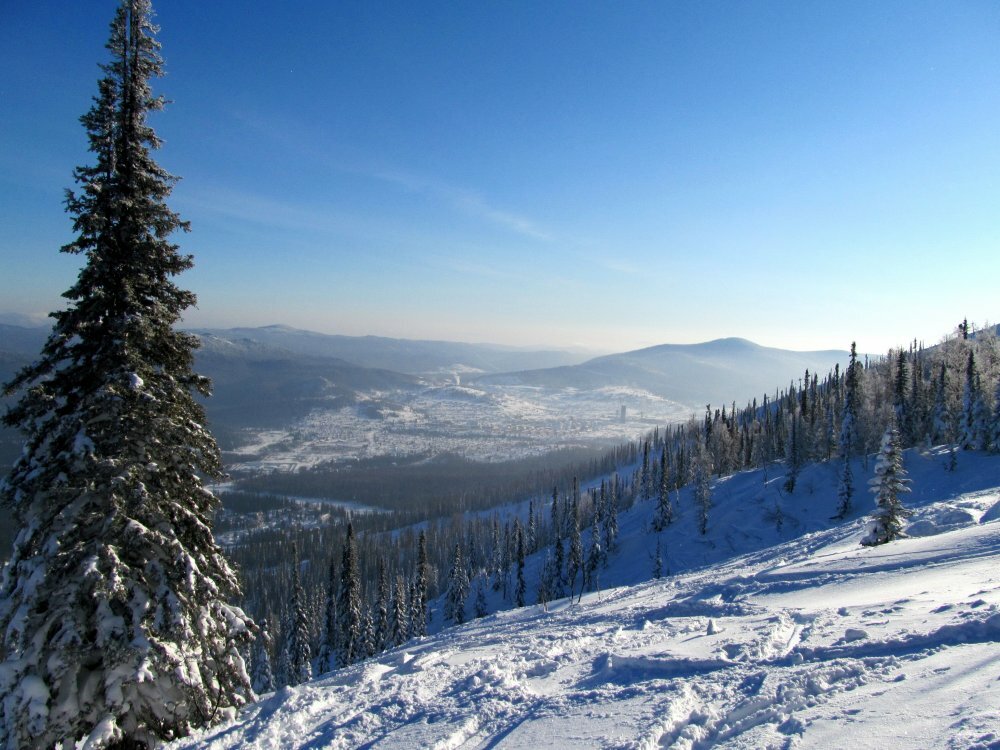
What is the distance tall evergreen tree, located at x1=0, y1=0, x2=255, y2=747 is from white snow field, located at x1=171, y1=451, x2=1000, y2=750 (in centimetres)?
171

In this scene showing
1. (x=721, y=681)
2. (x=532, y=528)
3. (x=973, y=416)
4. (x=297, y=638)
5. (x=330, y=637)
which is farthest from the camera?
(x=532, y=528)

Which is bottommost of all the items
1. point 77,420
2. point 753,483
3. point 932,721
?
point 753,483

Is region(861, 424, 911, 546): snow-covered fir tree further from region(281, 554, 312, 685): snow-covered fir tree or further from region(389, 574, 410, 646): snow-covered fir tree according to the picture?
region(281, 554, 312, 685): snow-covered fir tree

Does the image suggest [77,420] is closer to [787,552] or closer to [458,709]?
[458,709]

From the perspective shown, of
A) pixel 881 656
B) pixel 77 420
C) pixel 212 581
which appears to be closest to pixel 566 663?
pixel 881 656

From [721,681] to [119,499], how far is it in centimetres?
1171

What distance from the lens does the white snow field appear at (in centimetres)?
660

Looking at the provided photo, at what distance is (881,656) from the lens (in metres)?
8.49

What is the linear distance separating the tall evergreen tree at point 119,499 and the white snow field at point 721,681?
1.71 m

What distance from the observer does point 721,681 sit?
27.8 ft

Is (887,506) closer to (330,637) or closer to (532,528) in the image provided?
(330,637)

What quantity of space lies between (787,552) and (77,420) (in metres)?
32.8

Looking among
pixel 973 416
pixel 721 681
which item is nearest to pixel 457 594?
pixel 721 681

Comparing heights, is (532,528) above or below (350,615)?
below
